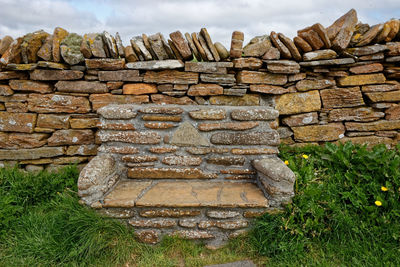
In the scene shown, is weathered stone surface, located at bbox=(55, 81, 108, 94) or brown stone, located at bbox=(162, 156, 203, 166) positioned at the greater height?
weathered stone surface, located at bbox=(55, 81, 108, 94)

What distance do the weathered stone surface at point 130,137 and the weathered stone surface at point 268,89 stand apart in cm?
137

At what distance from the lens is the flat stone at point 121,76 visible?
300 centimetres

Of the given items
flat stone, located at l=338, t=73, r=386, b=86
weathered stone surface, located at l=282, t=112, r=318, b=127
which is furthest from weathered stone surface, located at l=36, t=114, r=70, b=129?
flat stone, located at l=338, t=73, r=386, b=86

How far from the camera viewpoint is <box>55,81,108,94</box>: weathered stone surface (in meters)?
3.03

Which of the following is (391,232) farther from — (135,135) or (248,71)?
(135,135)

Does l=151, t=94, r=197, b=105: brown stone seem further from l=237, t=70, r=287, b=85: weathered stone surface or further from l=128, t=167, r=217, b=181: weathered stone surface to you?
l=128, t=167, r=217, b=181: weathered stone surface

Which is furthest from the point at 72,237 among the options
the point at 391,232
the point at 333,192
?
the point at 391,232

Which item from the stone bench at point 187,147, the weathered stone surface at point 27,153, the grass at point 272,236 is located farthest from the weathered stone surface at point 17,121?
the stone bench at point 187,147

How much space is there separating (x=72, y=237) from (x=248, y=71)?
257 centimetres

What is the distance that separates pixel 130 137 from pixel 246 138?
127 centimetres

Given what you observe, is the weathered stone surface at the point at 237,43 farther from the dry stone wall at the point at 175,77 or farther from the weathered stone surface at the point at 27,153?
the weathered stone surface at the point at 27,153

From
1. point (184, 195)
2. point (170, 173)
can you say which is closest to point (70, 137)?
point (170, 173)

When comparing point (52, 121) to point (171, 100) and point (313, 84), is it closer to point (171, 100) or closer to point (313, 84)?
point (171, 100)

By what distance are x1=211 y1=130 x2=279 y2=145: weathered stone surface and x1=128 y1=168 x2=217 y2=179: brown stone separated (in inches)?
15.3
